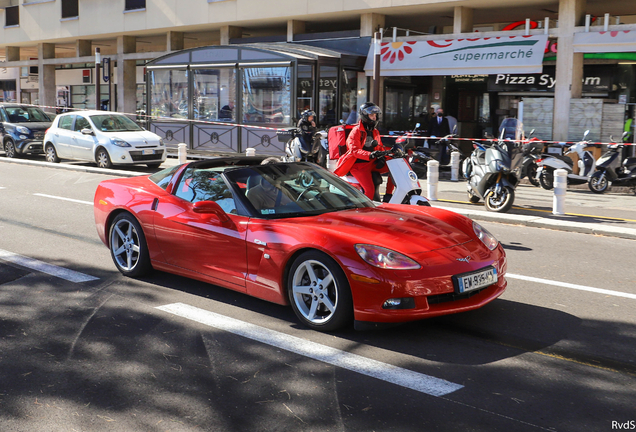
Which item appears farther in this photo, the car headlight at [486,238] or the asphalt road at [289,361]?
the car headlight at [486,238]

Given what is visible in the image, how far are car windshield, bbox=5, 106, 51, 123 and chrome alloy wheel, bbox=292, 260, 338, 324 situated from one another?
20479 millimetres

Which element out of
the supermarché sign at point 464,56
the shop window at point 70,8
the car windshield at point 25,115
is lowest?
the car windshield at point 25,115

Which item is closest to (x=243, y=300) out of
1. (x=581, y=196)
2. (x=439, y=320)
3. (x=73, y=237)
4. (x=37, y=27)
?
(x=439, y=320)

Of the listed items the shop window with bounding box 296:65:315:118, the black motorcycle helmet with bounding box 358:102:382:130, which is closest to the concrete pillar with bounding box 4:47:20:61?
the shop window with bounding box 296:65:315:118

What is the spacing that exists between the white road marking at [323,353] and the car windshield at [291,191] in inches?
36.9

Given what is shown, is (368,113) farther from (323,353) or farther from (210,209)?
(323,353)

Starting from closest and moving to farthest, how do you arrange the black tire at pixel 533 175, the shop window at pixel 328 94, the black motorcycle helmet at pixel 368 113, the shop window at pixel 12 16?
1. the black motorcycle helmet at pixel 368 113
2. the black tire at pixel 533 175
3. the shop window at pixel 328 94
4. the shop window at pixel 12 16

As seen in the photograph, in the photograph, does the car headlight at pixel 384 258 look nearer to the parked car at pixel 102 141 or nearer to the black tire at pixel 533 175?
the black tire at pixel 533 175

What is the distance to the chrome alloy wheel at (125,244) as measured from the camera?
6.65m

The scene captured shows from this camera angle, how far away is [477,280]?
4969 mm

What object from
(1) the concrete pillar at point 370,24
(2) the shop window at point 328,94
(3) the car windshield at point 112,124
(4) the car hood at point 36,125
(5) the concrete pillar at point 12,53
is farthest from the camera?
(5) the concrete pillar at point 12,53

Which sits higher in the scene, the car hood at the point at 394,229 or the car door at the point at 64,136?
the car door at the point at 64,136

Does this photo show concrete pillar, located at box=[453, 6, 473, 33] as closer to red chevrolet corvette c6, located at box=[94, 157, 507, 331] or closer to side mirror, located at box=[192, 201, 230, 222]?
red chevrolet corvette c6, located at box=[94, 157, 507, 331]

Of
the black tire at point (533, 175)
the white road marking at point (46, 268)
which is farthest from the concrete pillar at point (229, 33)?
the white road marking at point (46, 268)
